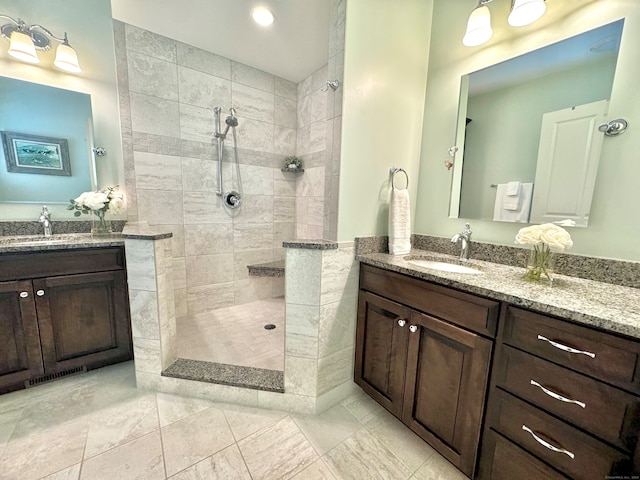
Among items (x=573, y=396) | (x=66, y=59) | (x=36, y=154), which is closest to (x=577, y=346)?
(x=573, y=396)

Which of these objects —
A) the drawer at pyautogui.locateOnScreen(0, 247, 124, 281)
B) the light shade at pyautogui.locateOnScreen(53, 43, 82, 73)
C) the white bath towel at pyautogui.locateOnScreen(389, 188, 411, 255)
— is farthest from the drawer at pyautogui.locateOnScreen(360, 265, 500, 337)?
the light shade at pyautogui.locateOnScreen(53, 43, 82, 73)

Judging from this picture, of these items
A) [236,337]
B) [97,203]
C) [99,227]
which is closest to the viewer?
[97,203]

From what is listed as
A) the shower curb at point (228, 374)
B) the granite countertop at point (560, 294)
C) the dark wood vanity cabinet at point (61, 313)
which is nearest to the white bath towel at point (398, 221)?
the granite countertop at point (560, 294)

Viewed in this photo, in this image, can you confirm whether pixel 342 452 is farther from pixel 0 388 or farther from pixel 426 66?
pixel 426 66

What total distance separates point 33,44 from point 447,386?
10.6ft

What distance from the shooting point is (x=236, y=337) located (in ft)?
6.77

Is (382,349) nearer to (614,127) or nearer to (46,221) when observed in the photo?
(614,127)

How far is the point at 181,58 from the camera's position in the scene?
7.06 ft

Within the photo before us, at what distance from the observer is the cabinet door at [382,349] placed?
4.17 feet

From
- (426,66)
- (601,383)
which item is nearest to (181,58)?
(426,66)

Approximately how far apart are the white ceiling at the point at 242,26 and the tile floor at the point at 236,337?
242 cm

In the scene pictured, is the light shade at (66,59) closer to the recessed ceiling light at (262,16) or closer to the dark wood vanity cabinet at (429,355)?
the recessed ceiling light at (262,16)

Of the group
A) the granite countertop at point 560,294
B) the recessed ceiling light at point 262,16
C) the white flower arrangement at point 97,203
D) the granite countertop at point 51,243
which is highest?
the recessed ceiling light at point 262,16

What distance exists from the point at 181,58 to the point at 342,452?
3085mm
